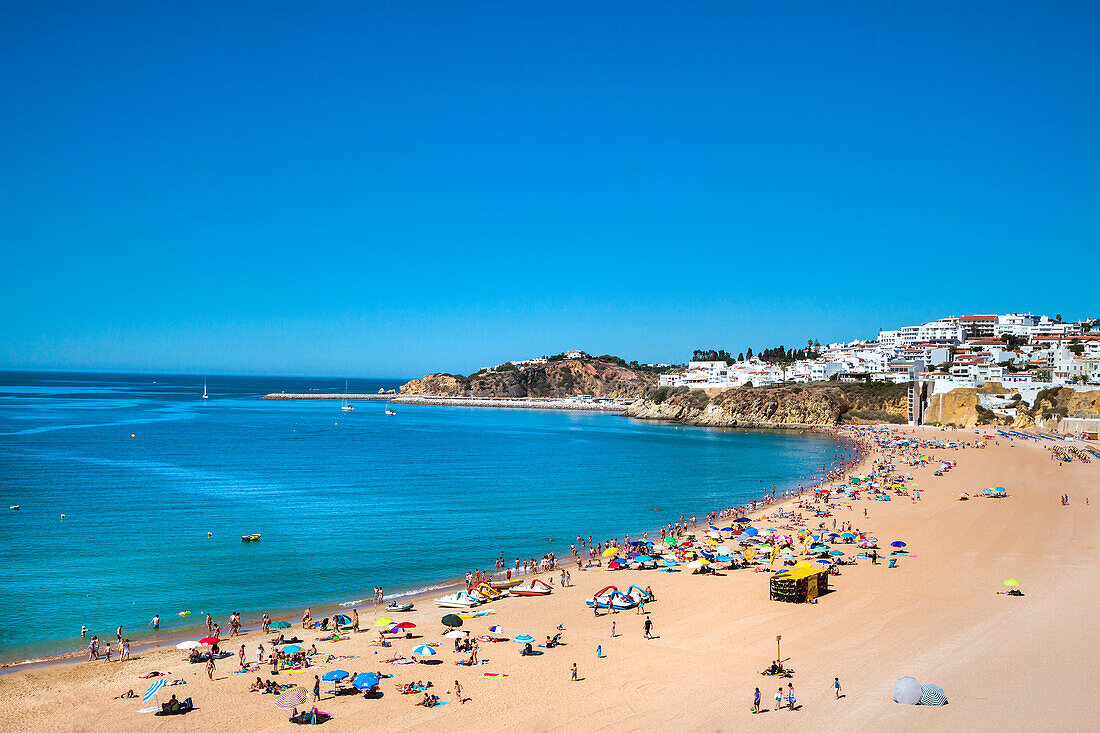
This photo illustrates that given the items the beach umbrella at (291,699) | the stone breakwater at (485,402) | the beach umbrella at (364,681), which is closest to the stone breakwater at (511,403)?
the stone breakwater at (485,402)

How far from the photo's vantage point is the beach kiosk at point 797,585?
22.6 m

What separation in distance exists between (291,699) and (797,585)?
1510cm

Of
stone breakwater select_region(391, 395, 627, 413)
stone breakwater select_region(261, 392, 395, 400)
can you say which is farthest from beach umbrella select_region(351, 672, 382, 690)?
stone breakwater select_region(261, 392, 395, 400)

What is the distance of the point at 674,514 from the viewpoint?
39.9m

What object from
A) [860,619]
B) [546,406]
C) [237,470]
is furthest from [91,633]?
[546,406]

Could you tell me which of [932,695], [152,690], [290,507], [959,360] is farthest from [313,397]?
[932,695]

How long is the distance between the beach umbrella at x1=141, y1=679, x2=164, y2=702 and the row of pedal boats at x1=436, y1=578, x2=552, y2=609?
861 centimetres

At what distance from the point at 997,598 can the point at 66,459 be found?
2425 inches

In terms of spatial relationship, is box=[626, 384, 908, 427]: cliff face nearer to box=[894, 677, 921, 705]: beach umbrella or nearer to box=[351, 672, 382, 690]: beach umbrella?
box=[894, 677, 921, 705]: beach umbrella

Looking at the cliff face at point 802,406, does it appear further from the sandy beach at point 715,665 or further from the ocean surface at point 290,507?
the sandy beach at point 715,665

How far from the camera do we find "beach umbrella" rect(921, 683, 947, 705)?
1444 centimetres

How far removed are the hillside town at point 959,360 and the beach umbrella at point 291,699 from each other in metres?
93.9

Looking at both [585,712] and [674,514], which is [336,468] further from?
[585,712]

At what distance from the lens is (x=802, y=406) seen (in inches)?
4252
